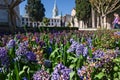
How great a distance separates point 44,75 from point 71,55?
2.17m

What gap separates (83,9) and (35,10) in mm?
20262

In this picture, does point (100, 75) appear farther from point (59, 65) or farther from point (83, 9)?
point (83, 9)

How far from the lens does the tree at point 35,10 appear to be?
230 ft

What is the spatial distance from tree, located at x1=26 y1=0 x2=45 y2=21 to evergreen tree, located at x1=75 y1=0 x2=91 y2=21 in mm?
15922

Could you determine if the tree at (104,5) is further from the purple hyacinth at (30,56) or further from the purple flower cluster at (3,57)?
the purple flower cluster at (3,57)

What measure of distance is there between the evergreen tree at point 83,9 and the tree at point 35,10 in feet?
52.2

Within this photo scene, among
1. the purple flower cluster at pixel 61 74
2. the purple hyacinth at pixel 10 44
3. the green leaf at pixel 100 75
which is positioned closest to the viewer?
the purple flower cluster at pixel 61 74

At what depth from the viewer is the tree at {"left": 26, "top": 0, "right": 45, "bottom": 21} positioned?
70.1m

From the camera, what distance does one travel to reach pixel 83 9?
53.2 m

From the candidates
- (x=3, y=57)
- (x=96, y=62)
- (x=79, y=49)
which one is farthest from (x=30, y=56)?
(x=96, y=62)

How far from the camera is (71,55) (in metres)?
5.03

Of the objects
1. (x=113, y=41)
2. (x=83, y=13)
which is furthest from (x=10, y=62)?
(x=83, y=13)

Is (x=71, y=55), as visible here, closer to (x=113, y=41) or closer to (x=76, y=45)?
(x=76, y=45)

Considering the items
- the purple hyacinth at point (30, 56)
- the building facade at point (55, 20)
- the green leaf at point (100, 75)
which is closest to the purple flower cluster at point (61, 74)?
the green leaf at point (100, 75)
